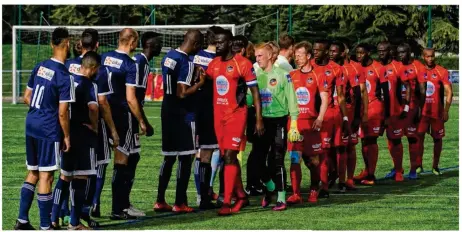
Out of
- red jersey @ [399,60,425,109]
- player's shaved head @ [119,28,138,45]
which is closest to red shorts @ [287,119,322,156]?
player's shaved head @ [119,28,138,45]

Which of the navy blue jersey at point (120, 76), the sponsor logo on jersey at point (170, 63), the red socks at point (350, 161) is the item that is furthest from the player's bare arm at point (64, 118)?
the red socks at point (350, 161)

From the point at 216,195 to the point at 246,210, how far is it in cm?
139

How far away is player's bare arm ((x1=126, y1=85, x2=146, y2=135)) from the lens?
38.4 feet

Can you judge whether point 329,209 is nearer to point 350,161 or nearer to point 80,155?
point 350,161

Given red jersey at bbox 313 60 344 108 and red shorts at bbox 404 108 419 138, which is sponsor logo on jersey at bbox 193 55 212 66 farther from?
red shorts at bbox 404 108 419 138

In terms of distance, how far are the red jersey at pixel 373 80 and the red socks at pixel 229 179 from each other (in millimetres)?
3776

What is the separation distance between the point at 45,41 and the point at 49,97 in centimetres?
3745

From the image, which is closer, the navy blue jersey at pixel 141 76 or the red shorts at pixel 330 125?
the navy blue jersey at pixel 141 76

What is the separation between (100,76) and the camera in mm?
11648

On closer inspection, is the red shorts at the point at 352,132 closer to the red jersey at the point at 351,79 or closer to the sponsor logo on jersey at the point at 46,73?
the red jersey at the point at 351,79

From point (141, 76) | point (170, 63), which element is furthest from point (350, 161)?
point (141, 76)

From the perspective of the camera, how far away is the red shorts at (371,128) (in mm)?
15664

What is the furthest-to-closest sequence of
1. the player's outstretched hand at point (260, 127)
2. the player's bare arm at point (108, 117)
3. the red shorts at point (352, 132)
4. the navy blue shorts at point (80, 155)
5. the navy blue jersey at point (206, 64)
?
the red shorts at point (352, 132) → the navy blue jersey at point (206, 64) → the player's outstretched hand at point (260, 127) → the player's bare arm at point (108, 117) → the navy blue shorts at point (80, 155)

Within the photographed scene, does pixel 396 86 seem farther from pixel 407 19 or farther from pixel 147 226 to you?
pixel 407 19
